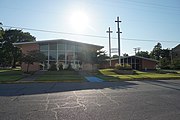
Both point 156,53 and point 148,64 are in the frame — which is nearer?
point 148,64

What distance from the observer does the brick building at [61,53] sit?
118 ft

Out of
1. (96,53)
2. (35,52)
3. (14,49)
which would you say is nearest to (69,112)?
(35,52)

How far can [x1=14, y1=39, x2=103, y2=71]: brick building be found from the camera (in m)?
36.1

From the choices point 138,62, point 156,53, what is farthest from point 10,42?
point 156,53

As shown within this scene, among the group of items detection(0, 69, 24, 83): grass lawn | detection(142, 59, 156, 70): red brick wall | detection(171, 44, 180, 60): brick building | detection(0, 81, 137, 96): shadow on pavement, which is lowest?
detection(0, 81, 137, 96): shadow on pavement

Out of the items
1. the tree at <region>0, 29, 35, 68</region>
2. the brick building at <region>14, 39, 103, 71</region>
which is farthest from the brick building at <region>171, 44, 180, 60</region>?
the tree at <region>0, 29, 35, 68</region>

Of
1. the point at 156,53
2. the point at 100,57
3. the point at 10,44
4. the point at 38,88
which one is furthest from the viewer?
the point at 156,53

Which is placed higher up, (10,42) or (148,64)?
(10,42)

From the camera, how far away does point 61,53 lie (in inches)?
1439

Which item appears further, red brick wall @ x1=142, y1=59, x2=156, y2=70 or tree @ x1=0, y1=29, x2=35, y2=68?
tree @ x1=0, y1=29, x2=35, y2=68

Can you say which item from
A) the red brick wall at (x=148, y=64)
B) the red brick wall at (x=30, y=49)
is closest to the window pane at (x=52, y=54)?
the red brick wall at (x=30, y=49)

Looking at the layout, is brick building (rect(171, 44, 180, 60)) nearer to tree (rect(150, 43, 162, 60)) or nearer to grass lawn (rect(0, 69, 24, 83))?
tree (rect(150, 43, 162, 60))

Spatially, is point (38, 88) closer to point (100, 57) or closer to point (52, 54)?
point (52, 54)

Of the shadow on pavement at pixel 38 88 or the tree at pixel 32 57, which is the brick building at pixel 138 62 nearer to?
the tree at pixel 32 57
